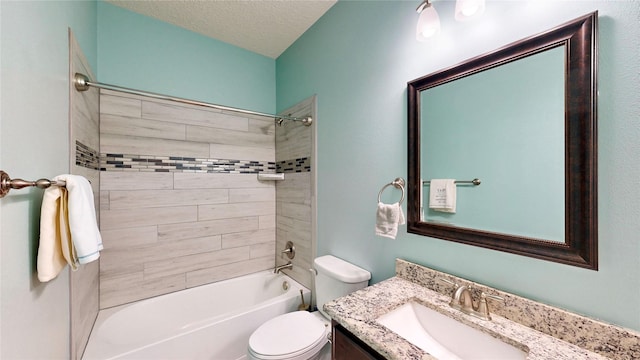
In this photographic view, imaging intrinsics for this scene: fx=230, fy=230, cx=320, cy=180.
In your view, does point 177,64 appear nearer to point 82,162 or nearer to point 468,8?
point 82,162

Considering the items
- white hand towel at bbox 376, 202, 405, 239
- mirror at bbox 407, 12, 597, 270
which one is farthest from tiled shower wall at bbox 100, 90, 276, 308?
mirror at bbox 407, 12, 597, 270

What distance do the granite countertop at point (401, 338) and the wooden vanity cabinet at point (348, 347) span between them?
63 millimetres

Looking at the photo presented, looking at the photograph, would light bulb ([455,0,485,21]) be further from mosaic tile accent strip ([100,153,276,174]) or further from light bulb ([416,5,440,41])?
mosaic tile accent strip ([100,153,276,174])

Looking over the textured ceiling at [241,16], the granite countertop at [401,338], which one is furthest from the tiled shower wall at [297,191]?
the granite countertop at [401,338]

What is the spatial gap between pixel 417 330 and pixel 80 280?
1.71 metres

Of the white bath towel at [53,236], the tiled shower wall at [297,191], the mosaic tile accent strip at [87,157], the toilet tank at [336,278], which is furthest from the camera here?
the tiled shower wall at [297,191]

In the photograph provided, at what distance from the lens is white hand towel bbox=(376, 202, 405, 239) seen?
1118 mm

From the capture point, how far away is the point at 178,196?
6.44 ft

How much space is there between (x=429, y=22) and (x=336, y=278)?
1.40 meters

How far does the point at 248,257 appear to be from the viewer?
7.50 ft

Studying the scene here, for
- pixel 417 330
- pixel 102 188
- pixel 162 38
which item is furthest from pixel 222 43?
pixel 417 330

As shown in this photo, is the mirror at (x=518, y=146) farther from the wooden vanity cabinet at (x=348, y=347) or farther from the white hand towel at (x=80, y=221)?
the white hand towel at (x=80, y=221)

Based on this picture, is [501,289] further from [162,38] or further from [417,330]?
[162,38]

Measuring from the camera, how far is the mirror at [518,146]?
2.32 feet
